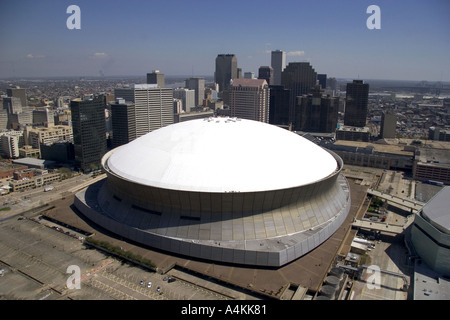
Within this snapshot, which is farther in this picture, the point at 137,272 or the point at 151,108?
the point at 151,108

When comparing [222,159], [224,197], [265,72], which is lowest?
[224,197]

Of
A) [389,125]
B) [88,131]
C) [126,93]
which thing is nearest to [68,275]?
[88,131]

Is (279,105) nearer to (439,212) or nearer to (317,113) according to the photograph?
(317,113)

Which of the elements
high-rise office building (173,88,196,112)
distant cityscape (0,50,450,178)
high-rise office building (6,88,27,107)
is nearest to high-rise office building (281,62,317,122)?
distant cityscape (0,50,450,178)

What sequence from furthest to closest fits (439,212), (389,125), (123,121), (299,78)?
1. (299,78)
2. (389,125)
3. (123,121)
4. (439,212)

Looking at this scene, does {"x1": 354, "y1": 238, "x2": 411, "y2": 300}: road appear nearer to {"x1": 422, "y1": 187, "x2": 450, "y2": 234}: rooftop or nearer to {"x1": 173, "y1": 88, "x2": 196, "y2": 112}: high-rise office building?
{"x1": 422, "y1": 187, "x2": 450, "y2": 234}: rooftop

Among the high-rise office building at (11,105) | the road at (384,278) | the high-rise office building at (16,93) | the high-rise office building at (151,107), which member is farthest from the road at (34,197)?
the high-rise office building at (16,93)
